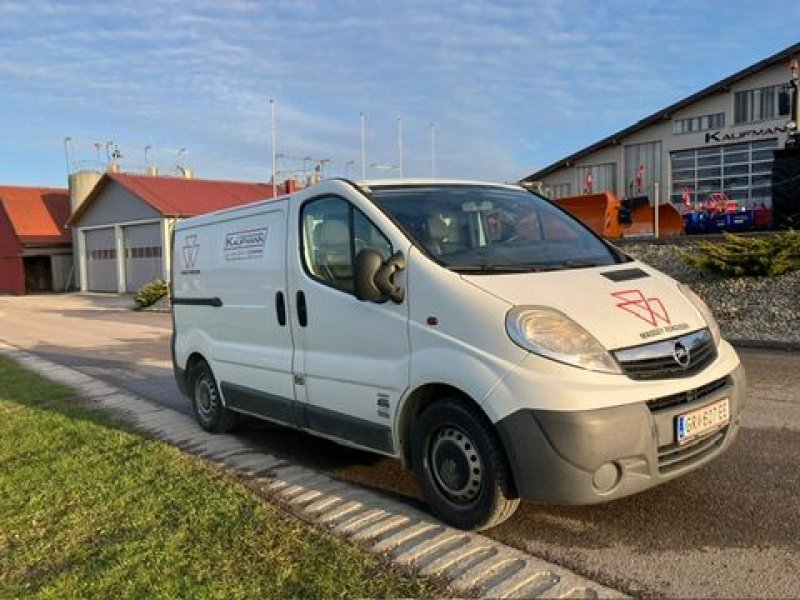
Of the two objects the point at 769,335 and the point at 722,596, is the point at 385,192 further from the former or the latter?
the point at 769,335

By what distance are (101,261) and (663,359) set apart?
1816 inches

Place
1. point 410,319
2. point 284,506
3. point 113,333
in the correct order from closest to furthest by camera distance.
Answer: point 410,319 → point 284,506 → point 113,333

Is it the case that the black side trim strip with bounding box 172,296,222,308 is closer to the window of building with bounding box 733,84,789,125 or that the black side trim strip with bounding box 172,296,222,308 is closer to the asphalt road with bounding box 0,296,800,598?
the asphalt road with bounding box 0,296,800,598

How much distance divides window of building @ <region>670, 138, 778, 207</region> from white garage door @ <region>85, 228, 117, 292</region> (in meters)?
30.7

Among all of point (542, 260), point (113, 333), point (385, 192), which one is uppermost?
point (385, 192)

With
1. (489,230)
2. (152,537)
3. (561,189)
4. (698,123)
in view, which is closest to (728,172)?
(698,123)

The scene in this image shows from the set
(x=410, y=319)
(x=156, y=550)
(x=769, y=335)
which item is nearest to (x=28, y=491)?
(x=156, y=550)

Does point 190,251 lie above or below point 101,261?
above

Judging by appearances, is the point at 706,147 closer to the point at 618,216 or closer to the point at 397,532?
the point at 618,216

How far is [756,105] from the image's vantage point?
28.4 m

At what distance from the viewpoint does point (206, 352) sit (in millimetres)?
6906

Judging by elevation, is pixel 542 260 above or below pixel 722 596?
above

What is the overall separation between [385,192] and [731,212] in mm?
19852

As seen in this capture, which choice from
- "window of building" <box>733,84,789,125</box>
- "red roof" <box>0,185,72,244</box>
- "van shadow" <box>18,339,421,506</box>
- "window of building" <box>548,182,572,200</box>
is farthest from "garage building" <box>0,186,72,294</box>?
"van shadow" <box>18,339,421,506</box>
